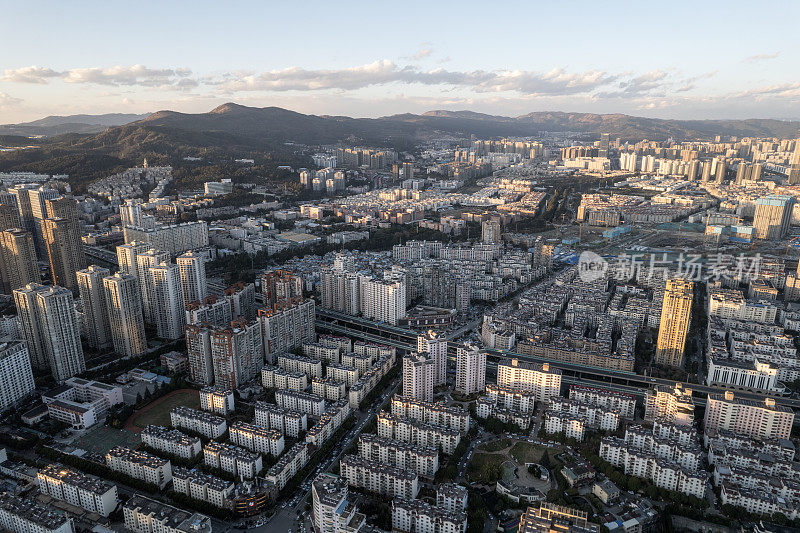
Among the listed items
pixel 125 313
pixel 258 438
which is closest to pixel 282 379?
pixel 258 438

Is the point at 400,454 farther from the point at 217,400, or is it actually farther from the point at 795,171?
the point at 795,171

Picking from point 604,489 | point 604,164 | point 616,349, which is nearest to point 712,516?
point 604,489

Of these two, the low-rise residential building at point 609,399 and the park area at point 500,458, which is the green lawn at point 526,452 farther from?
the low-rise residential building at point 609,399

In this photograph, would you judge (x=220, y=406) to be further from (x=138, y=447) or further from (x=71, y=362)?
(x=71, y=362)

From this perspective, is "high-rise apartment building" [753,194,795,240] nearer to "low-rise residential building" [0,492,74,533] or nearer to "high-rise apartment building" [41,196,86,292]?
"low-rise residential building" [0,492,74,533]

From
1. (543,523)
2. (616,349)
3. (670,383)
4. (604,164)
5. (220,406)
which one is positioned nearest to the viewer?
(543,523)
